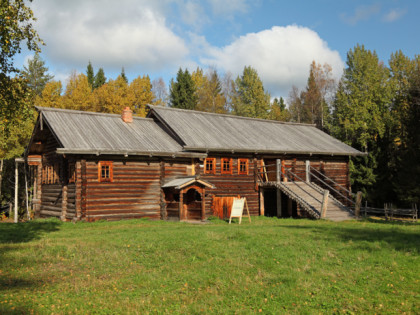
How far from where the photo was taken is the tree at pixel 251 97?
5643cm

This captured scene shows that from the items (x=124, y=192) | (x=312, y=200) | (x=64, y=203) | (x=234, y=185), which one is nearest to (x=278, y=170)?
(x=234, y=185)

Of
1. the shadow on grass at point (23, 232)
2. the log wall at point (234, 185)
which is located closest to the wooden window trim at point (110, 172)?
the shadow on grass at point (23, 232)

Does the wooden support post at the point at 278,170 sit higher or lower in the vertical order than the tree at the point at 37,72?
lower

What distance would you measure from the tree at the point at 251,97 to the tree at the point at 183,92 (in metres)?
6.91

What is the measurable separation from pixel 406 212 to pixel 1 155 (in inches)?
1378

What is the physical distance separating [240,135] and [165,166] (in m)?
7.92

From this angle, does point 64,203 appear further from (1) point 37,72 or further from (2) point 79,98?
(1) point 37,72

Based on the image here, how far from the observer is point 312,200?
81.3 ft

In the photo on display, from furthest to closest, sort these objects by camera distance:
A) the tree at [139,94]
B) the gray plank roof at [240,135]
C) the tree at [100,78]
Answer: the tree at [100,78] → the tree at [139,94] → the gray plank roof at [240,135]

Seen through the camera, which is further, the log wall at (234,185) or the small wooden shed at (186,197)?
the log wall at (234,185)

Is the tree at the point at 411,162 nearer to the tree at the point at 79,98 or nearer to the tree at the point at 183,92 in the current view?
the tree at the point at 183,92

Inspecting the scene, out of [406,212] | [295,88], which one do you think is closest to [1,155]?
[406,212]

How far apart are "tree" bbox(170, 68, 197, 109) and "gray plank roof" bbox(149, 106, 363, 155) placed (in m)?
21.9

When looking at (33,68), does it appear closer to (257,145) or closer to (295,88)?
(257,145)
